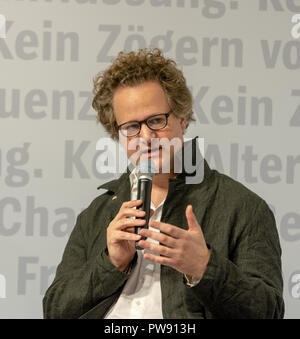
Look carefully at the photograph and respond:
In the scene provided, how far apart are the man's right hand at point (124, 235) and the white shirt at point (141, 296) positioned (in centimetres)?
6

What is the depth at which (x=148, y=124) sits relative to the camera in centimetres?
168

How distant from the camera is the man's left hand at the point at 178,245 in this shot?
1.31m

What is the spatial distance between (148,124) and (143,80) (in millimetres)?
168

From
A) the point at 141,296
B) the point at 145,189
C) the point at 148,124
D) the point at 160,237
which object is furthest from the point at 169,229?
the point at 148,124

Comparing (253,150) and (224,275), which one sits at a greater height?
(253,150)

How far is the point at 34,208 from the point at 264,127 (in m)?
1.11

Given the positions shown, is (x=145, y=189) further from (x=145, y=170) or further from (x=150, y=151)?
(x=150, y=151)

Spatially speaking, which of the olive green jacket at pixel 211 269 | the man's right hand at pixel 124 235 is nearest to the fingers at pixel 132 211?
the man's right hand at pixel 124 235

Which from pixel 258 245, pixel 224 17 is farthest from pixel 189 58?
pixel 258 245

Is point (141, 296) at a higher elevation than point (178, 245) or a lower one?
lower

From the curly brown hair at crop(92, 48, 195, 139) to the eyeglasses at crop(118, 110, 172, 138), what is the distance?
0.06 meters

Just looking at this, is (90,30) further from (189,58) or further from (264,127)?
(264,127)

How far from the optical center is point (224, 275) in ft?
4.66

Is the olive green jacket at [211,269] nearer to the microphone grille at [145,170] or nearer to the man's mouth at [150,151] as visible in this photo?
the man's mouth at [150,151]
